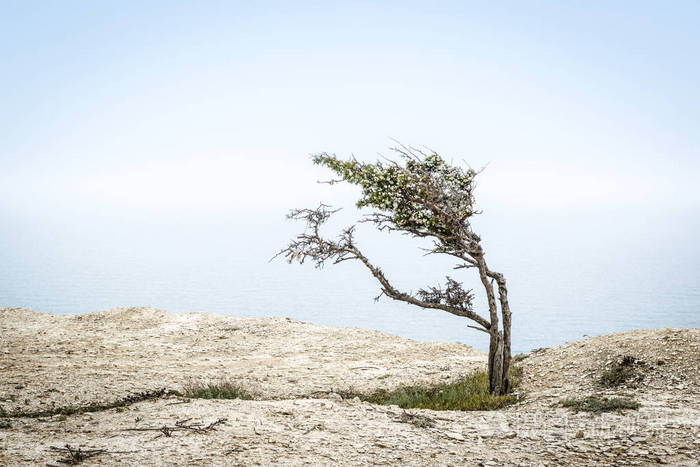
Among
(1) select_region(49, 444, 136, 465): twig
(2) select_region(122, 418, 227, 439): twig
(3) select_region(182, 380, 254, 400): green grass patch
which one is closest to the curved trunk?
(3) select_region(182, 380, 254, 400): green grass patch

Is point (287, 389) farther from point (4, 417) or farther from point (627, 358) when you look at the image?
point (627, 358)

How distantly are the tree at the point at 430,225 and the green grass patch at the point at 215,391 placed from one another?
4.30 meters

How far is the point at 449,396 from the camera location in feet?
46.4

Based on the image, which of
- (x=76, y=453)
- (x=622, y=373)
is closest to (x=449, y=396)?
(x=622, y=373)

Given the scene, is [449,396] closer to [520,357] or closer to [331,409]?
[331,409]

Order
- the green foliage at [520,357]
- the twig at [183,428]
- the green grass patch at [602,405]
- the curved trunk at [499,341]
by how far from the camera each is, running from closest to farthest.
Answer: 1. the twig at [183,428]
2. the green grass patch at [602,405]
3. the curved trunk at [499,341]
4. the green foliage at [520,357]

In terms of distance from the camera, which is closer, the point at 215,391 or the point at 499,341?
the point at 215,391

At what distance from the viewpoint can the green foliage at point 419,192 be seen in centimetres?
1375

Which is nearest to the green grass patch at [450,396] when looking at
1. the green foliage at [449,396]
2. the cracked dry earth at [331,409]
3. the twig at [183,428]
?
the green foliage at [449,396]

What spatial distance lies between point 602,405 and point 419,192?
6.99m

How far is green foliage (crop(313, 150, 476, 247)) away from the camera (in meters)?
13.8

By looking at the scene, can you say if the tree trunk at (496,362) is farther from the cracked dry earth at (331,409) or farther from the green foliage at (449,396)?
the cracked dry earth at (331,409)

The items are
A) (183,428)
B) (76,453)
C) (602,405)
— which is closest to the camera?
(76,453)

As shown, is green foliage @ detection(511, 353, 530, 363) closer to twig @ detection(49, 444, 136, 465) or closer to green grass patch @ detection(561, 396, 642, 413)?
green grass patch @ detection(561, 396, 642, 413)
